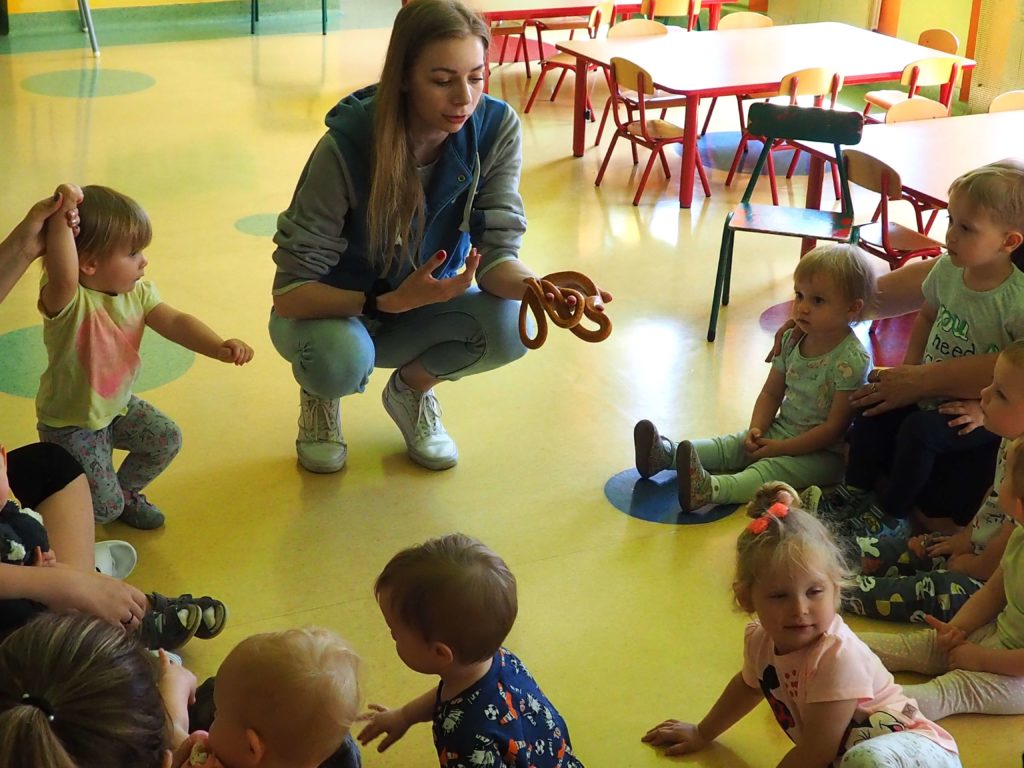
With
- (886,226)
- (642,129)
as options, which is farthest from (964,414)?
(642,129)

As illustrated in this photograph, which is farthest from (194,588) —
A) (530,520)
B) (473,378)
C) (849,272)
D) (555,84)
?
(555,84)

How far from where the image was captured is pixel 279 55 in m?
7.94

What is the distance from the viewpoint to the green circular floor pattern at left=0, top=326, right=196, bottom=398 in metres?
3.41

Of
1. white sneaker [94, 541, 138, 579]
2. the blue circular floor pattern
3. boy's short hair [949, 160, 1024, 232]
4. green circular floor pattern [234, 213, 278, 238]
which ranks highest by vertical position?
boy's short hair [949, 160, 1024, 232]

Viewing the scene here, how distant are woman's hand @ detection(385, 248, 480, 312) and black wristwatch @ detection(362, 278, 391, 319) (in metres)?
0.12

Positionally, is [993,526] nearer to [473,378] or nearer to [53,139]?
[473,378]

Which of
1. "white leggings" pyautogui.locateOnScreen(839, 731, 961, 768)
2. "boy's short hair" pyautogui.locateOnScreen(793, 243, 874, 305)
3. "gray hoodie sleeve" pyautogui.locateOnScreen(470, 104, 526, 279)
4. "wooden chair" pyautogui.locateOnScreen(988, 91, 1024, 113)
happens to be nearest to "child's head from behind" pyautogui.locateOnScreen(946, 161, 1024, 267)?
"boy's short hair" pyautogui.locateOnScreen(793, 243, 874, 305)

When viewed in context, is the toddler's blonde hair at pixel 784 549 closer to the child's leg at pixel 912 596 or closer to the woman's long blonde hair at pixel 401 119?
the child's leg at pixel 912 596

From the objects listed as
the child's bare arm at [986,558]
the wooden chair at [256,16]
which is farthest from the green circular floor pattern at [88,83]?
the child's bare arm at [986,558]

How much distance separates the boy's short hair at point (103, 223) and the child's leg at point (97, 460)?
0.40 meters

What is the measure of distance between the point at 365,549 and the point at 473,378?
1.01 metres

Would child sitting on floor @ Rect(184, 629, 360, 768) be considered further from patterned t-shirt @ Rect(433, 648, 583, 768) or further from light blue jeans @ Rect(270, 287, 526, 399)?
light blue jeans @ Rect(270, 287, 526, 399)

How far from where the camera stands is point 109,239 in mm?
2348

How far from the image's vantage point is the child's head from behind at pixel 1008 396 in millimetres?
2268
